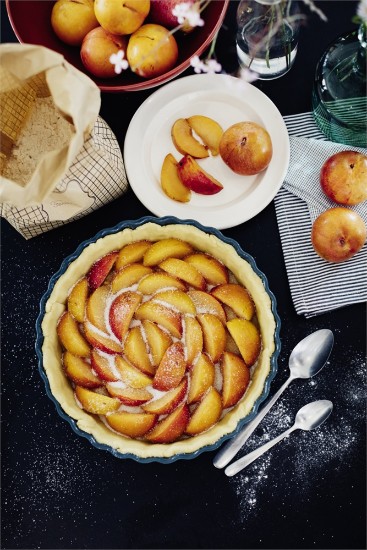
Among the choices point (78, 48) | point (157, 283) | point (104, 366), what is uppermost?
point (78, 48)

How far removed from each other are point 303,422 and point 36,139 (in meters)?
0.78

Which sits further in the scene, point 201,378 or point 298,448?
point 298,448

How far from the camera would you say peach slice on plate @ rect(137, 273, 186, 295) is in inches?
52.4

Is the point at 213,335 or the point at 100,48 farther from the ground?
the point at 100,48

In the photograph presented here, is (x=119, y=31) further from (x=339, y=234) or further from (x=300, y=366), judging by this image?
(x=300, y=366)

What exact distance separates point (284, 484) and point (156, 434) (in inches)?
12.5

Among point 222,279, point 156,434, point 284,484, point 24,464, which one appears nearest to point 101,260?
point 222,279

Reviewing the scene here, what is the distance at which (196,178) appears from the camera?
1.43 metres

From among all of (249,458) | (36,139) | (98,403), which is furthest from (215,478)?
(36,139)

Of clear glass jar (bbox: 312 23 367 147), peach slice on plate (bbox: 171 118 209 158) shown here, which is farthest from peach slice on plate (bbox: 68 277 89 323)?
clear glass jar (bbox: 312 23 367 147)

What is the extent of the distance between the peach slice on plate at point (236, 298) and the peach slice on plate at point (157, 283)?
0.24ft

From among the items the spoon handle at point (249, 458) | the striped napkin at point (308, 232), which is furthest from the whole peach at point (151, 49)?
the spoon handle at point (249, 458)

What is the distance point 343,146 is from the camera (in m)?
1.48

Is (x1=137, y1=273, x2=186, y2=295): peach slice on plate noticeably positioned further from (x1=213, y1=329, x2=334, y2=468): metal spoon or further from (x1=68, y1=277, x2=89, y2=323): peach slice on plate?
(x1=213, y1=329, x2=334, y2=468): metal spoon
